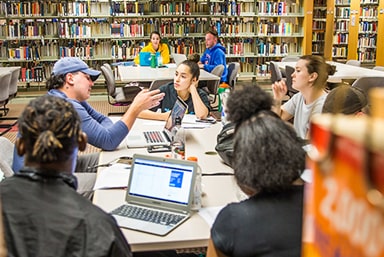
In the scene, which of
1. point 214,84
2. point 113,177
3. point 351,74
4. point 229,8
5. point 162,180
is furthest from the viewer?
point 229,8

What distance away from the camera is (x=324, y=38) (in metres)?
10.1

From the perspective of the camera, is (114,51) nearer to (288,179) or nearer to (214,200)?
(214,200)

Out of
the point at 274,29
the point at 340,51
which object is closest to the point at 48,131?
the point at 274,29

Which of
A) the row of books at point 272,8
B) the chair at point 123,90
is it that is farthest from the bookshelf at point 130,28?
the chair at point 123,90

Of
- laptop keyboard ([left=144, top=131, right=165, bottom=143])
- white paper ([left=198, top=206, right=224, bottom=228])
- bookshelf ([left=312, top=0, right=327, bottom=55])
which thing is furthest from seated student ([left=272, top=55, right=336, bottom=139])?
bookshelf ([left=312, top=0, right=327, bottom=55])

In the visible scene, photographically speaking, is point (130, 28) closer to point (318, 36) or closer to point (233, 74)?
point (233, 74)

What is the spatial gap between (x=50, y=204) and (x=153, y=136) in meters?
1.70

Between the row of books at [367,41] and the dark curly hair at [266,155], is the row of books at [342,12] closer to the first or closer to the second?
the row of books at [367,41]

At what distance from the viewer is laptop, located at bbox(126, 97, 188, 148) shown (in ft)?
9.41

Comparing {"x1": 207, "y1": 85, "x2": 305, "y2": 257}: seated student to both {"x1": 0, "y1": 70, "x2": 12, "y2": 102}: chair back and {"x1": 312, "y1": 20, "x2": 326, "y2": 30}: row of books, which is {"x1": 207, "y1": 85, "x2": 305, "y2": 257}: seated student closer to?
{"x1": 0, "y1": 70, "x2": 12, "y2": 102}: chair back

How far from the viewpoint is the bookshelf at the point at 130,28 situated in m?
8.50

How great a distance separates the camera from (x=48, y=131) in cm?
141

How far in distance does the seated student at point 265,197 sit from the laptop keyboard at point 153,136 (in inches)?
59.2

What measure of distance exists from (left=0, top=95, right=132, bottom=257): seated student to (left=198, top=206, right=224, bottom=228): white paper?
0.50 meters
